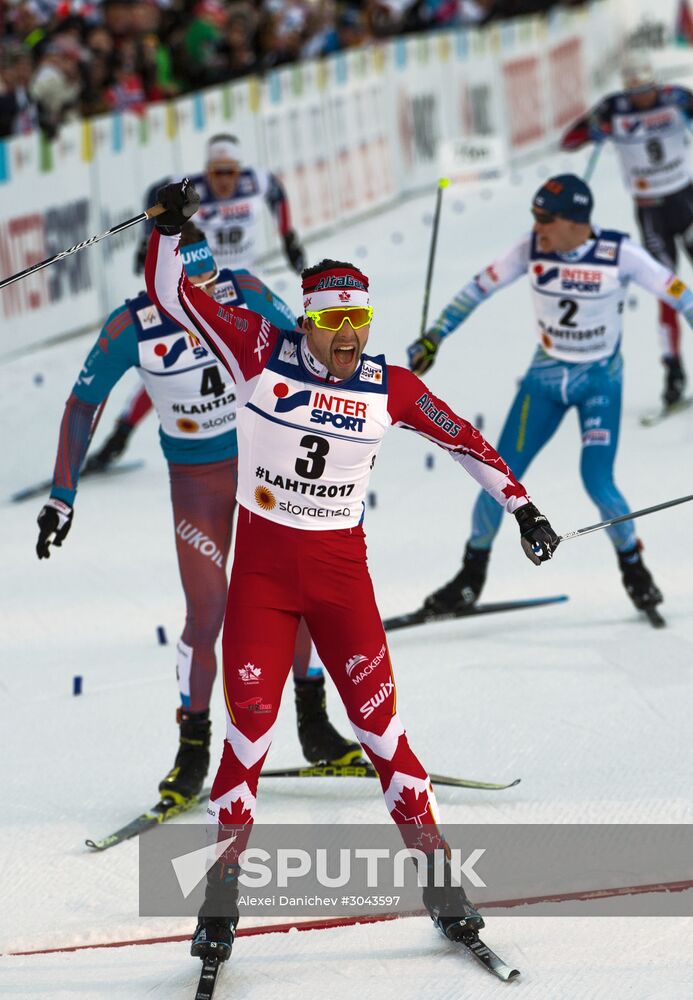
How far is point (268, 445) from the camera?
15.2 feet

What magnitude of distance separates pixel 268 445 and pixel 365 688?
74 cm

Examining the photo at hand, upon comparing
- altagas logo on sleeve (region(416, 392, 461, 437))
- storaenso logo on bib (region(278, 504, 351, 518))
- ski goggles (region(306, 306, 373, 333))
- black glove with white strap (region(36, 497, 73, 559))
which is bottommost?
black glove with white strap (region(36, 497, 73, 559))

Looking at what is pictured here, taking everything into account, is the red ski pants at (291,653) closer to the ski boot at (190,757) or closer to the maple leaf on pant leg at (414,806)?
the maple leaf on pant leg at (414,806)

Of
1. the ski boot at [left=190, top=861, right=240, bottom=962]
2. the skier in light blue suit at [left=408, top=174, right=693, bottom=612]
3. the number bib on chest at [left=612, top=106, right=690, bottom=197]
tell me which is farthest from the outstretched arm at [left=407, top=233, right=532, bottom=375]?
the number bib on chest at [left=612, top=106, right=690, bottom=197]

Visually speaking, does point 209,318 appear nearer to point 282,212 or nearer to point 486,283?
point 486,283

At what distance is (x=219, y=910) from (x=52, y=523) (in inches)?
57.6

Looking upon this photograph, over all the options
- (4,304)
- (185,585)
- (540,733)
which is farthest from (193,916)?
(4,304)

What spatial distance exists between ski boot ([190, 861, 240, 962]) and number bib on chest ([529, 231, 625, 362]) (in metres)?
3.47

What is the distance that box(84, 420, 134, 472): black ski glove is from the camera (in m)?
10.0

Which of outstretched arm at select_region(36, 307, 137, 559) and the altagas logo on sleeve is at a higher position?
the altagas logo on sleeve

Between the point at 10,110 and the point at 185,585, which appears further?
the point at 10,110

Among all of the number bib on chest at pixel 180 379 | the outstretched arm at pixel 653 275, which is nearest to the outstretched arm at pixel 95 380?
the number bib on chest at pixel 180 379

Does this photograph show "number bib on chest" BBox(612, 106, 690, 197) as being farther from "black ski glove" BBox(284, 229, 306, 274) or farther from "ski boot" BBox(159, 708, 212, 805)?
"ski boot" BBox(159, 708, 212, 805)

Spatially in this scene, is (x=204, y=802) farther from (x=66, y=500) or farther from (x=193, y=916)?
(x=66, y=500)
